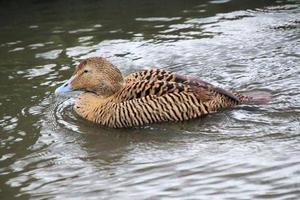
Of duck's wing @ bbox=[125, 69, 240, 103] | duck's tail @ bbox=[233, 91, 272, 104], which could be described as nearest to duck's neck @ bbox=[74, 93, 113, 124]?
duck's wing @ bbox=[125, 69, 240, 103]

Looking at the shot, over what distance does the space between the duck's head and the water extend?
466 millimetres

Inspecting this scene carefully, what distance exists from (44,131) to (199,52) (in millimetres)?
3459

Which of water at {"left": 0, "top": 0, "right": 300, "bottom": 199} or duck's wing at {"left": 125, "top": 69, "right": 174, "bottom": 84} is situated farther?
duck's wing at {"left": 125, "top": 69, "right": 174, "bottom": 84}

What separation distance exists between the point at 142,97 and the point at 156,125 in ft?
1.21

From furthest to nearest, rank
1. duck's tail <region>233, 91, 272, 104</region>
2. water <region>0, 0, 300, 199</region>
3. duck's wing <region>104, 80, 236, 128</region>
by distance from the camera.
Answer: duck's tail <region>233, 91, 272, 104</region> < duck's wing <region>104, 80, 236, 128</region> < water <region>0, 0, 300, 199</region>

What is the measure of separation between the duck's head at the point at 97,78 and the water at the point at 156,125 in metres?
0.47

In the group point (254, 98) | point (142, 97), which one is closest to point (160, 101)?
point (142, 97)

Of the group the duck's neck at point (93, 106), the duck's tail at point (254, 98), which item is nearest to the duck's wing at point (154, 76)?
the duck's neck at point (93, 106)

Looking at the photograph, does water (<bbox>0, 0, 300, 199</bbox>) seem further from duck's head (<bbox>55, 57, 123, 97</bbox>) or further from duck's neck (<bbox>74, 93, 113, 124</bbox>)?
duck's head (<bbox>55, 57, 123, 97</bbox>)

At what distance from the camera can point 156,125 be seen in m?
7.85

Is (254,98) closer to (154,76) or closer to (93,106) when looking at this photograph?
(154,76)

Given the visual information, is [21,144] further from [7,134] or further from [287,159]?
[287,159]

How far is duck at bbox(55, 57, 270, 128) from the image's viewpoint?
7.86 m

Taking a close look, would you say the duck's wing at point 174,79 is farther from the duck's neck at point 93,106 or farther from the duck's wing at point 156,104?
the duck's neck at point 93,106
